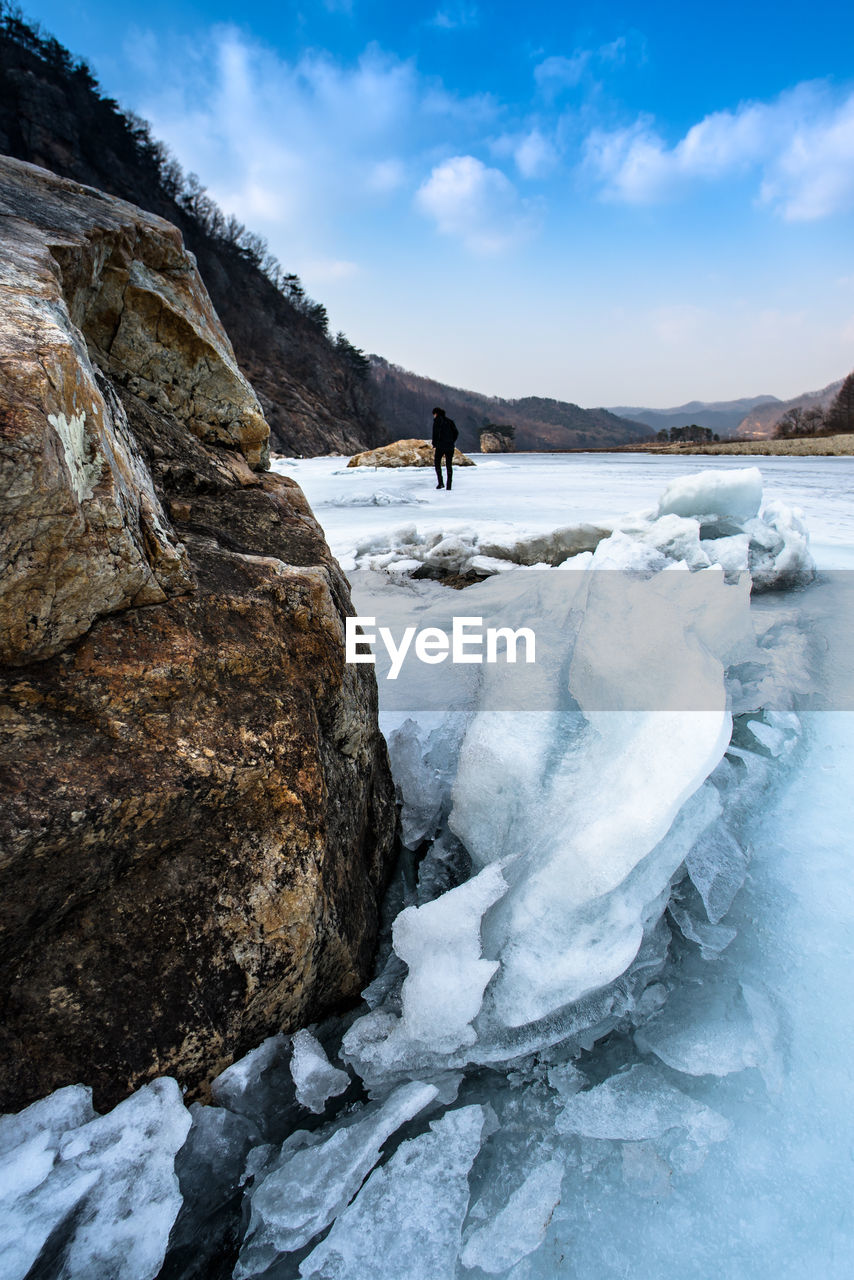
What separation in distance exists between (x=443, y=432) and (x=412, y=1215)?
30.5 feet

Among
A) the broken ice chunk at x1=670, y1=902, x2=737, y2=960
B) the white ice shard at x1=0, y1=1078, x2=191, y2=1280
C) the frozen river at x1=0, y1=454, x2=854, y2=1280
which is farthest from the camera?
the broken ice chunk at x1=670, y1=902, x2=737, y2=960

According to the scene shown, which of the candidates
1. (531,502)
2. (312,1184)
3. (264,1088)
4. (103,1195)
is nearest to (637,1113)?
(312,1184)

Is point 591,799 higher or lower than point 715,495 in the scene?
lower

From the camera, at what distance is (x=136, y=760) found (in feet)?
3.75

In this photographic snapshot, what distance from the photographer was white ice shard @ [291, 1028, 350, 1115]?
4.07ft

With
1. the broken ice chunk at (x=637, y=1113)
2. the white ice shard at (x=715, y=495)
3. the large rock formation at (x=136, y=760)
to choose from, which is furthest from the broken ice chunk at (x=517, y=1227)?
the white ice shard at (x=715, y=495)

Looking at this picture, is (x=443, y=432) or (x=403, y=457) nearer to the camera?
(x=443, y=432)

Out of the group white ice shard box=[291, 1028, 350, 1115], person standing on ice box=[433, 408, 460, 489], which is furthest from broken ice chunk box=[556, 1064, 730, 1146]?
person standing on ice box=[433, 408, 460, 489]

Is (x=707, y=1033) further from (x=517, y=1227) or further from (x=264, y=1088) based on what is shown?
(x=264, y=1088)

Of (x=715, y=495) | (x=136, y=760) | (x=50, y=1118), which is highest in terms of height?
(x=715, y=495)

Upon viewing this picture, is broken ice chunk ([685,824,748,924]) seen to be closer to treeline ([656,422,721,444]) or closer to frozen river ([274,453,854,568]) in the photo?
frozen river ([274,453,854,568])

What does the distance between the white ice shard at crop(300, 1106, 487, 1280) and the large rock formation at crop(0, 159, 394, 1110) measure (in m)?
0.34

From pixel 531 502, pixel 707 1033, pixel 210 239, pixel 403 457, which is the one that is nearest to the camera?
pixel 707 1033

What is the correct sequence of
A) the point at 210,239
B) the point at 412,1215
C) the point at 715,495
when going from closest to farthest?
the point at 412,1215 < the point at 715,495 < the point at 210,239
